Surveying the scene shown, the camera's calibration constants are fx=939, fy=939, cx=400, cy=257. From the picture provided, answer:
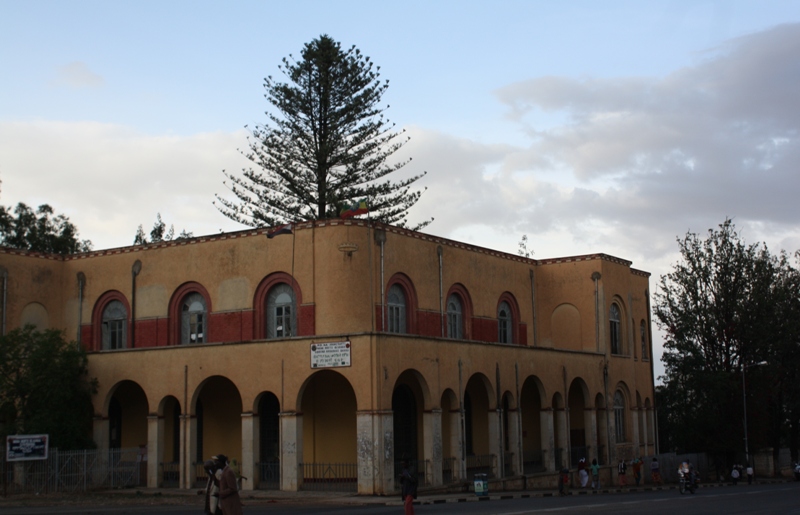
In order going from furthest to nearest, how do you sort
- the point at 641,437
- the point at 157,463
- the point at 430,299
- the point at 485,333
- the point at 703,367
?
the point at 703,367, the point at 641,437, the point at 485,333, the point at 430,299, the point at 157,463

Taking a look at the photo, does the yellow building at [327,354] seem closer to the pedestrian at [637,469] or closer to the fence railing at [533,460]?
the fence railing at [533,460]

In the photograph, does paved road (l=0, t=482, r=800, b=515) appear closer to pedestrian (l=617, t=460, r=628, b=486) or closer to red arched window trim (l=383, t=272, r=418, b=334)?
red arched window trim (l=383, t=272, r=418, b=334)

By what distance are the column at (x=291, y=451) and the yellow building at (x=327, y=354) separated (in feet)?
0.14

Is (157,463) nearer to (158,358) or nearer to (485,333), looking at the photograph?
(158,358)

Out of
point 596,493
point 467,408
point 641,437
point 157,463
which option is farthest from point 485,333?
point 157,463

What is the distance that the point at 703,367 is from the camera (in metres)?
45.1

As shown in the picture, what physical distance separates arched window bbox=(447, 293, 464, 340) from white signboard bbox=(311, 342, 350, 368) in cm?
800

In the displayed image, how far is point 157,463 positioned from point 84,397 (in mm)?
3640

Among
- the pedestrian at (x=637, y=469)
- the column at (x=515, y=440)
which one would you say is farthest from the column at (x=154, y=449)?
the pedestrian at (x=637, y=469)

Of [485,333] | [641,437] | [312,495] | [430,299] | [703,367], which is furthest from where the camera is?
[703,367]

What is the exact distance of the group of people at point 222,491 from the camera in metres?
12.6

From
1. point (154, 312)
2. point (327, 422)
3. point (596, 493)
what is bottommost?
point (596, 493)

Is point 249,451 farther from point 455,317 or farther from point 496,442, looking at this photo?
point 455,317

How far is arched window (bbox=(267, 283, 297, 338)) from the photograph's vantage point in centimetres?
3011
